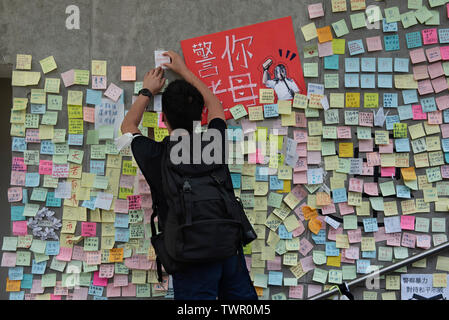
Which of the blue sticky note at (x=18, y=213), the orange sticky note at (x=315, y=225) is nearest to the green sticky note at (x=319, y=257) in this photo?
the orange sticky note at (x=315, y=225)

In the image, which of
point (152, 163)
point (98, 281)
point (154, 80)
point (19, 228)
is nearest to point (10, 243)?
point (19, 228)

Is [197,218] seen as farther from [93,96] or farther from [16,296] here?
[16,296]

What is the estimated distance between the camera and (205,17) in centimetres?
281

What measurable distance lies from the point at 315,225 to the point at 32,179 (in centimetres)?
192

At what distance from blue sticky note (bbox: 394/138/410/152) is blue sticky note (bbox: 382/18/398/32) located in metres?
0.74

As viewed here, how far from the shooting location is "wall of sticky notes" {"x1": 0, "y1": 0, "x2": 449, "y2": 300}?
2.79m

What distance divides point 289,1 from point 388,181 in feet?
4.56

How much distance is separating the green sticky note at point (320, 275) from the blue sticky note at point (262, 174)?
27.8 inches

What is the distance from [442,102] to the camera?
286cm

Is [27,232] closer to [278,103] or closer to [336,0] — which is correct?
[278,103]

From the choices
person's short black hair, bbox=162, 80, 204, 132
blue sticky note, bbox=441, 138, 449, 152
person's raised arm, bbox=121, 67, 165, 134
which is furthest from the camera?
blue sticky note, bbox=441, 138, 449, 152

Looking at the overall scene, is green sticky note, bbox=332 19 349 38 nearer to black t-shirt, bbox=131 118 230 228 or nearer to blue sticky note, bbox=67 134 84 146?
black t-shirt, bbox=131 118 230 228

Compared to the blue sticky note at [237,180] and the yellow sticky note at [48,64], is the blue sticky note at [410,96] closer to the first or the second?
the blue sticky note at [237,180]

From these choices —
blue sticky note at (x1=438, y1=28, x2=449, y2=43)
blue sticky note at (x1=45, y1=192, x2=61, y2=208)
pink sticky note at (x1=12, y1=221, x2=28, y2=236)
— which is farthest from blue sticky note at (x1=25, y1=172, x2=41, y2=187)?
blue sticky note at (x1=438, y1=28, x2=449, y2=43)
